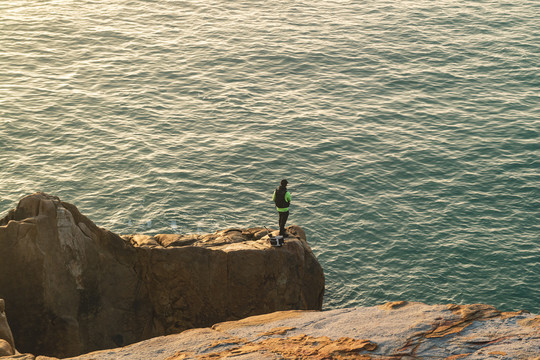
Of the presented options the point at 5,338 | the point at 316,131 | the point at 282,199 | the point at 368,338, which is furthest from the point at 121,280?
the point at 316,131

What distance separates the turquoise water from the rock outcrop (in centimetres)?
859

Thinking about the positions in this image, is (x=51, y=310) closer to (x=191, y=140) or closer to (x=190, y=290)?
(x=190, y=290)

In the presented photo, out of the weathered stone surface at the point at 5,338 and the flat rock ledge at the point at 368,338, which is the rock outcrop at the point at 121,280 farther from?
the flat rock ledge at the point at 368,338

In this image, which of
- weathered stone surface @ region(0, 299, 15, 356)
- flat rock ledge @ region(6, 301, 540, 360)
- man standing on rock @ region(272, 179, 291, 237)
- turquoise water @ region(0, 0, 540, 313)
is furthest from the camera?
turquoise water @ region(0, 0, 540, 313)

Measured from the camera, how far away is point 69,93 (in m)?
67.5

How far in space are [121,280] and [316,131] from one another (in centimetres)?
3198

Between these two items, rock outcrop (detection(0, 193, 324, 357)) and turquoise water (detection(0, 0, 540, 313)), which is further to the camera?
turquoise water (detection(0, 0, 540, 313))

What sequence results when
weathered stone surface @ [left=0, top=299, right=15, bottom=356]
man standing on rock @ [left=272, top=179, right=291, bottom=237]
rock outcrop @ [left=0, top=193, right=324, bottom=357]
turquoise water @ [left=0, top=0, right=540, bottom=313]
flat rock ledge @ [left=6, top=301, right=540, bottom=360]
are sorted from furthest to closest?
1. turquoise water @ [left=0, top=0, right=540, bottom=313]
2. man standing on rock @ [left=272, top=179, right=291, bottom=237]
3. rock outcrop @ [left=0, top=193, right=324, bottom=357]
4. weathered stone surface @ [left=0, top=299, right=15, bottom=356]
5. flat rock ledge @ [left=6, top=301, right=540, bottom=360]

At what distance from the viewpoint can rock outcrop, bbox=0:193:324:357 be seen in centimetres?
2919

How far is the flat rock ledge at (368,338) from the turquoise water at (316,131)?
16.5 meters

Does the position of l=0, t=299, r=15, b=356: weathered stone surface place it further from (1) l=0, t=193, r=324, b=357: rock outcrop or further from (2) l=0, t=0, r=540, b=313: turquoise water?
(2) l=0, t=0, r=540, b=313: turquoise water

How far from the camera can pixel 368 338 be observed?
2195cm

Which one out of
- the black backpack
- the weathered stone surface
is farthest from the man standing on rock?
the weathered stone surface

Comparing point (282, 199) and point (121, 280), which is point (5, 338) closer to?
point (121, 280)
